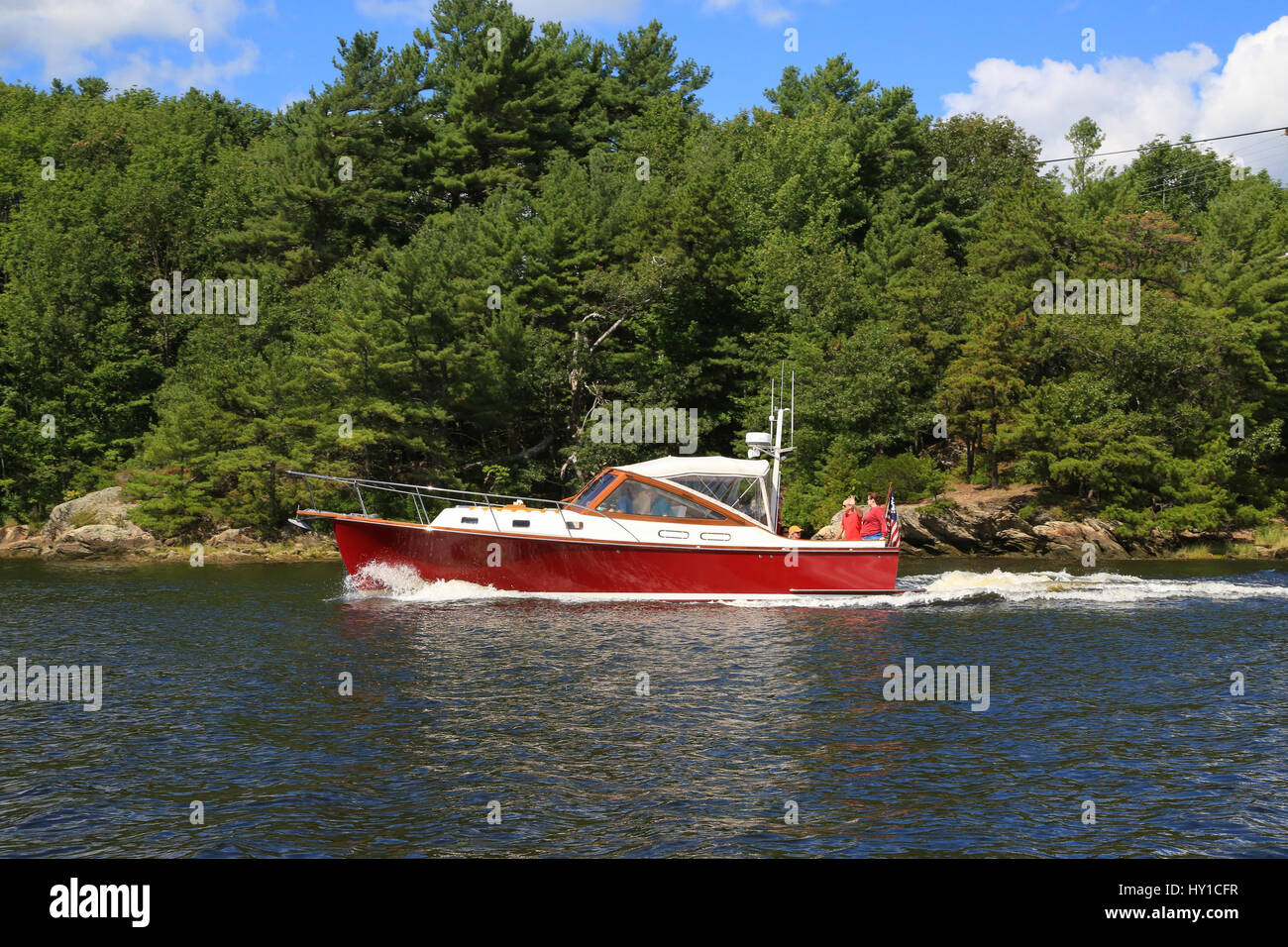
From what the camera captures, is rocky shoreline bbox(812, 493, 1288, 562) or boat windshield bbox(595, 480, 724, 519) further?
rocky shoreline bbox(812, 493, 1288, 562)

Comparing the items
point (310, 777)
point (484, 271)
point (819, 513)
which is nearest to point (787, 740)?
point (310, 777)

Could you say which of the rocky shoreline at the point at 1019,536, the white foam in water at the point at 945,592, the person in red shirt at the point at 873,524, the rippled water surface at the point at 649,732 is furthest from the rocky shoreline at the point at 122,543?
the person in red shirt at the point at 873,524

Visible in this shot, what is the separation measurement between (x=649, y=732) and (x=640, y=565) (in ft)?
37.1

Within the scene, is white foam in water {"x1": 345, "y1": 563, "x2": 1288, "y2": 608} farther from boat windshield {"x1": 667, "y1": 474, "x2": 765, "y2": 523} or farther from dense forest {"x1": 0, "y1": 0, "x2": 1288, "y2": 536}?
dense forest {"x1": 0, "y1": 0, "x2": 1288, "y2": 536}

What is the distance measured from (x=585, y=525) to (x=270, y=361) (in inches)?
1120

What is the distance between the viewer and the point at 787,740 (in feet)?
46.3

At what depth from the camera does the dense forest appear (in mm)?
44188

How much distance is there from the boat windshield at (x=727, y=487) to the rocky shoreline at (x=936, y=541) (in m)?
14.0

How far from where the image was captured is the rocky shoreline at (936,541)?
41.7 metres

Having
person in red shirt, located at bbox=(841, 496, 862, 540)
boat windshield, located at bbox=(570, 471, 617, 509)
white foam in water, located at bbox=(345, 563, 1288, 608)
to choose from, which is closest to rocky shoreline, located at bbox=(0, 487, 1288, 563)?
white foam in water, located at bbox=(345, 563, 1288, 608)

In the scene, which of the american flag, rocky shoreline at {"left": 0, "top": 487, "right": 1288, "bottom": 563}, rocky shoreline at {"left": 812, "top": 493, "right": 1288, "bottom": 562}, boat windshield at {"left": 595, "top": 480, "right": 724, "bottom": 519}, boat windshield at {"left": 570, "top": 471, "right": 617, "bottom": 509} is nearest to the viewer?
the american flag

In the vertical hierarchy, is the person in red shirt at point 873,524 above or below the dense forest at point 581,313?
below

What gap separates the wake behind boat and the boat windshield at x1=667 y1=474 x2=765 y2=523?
0.02 m

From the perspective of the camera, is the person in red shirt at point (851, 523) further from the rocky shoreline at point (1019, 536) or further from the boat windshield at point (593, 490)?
the rocky shoreline at point (1019, 536)
